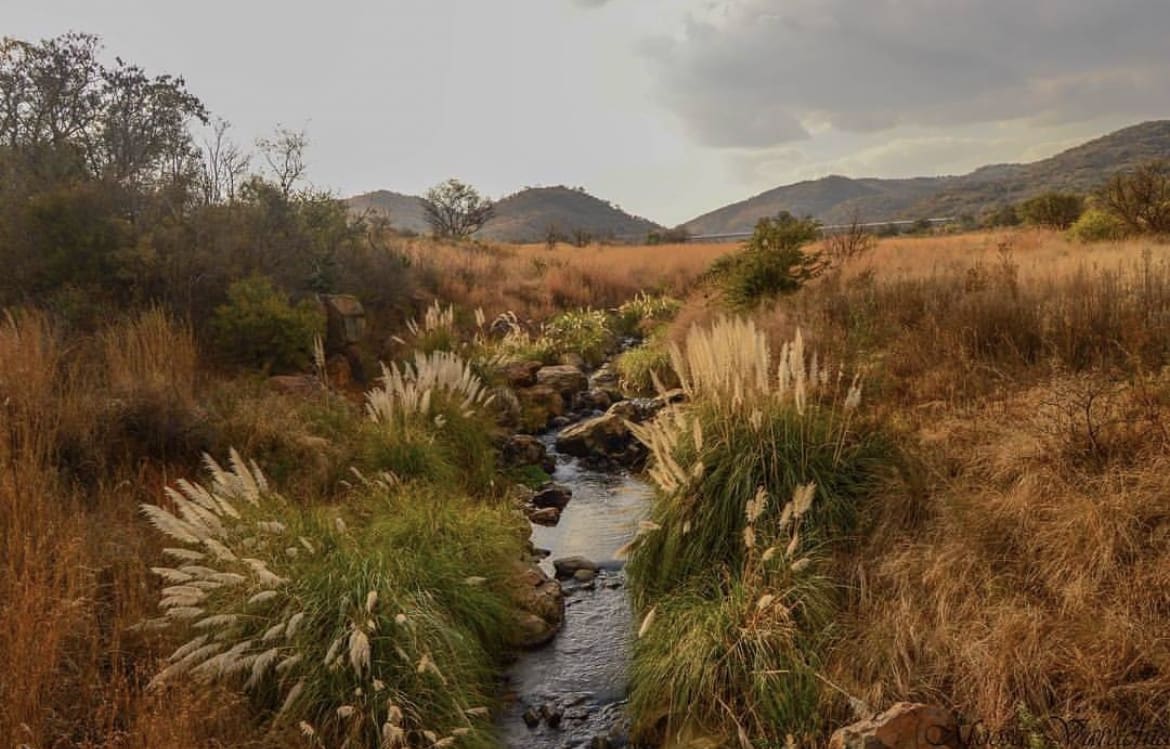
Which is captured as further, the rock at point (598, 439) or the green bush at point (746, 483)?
the rock at point (598, 439)

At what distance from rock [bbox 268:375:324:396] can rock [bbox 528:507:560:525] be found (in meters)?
2.86

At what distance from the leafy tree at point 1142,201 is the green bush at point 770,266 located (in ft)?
27.6

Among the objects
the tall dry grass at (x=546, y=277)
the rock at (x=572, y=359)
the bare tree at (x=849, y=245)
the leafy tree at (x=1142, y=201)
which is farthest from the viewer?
the tall dry grass at (x=546, y=277)

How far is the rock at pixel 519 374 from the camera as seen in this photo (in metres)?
11.6

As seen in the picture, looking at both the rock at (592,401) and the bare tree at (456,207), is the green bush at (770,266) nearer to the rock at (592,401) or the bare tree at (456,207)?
the rock at (592,401)

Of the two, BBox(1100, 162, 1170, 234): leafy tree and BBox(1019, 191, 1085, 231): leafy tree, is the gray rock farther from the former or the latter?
BBox(1019, 191, 1085, 231): leafy tree

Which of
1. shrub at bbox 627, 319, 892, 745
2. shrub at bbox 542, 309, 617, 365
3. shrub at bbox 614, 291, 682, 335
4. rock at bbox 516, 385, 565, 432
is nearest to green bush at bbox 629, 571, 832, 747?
shrub at bbox 627, 319, 892, 745

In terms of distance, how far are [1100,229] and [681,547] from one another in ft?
53.5

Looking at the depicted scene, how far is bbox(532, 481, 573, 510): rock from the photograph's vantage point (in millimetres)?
7742

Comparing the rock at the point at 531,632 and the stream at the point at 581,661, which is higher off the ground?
the rock at the point at 531,632

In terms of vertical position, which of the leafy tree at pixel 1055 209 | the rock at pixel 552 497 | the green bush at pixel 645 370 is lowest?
the rock at pixel 552 497

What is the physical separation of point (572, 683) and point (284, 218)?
9702 millimetres

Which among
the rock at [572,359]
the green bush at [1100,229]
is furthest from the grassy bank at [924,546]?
the green bush at [1100,229]

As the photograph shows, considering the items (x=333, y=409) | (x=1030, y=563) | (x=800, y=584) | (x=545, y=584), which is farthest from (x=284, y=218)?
(x=1030, y=563)
